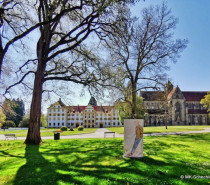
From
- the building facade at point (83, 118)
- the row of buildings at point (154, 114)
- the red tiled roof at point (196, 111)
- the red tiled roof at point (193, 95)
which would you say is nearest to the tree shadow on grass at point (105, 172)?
the row of buildings at point (154, 114)

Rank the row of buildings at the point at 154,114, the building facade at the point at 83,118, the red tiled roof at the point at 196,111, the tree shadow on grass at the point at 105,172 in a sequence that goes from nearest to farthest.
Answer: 1. the tree shadow on grass at the point at 105,172
2. the row of buildings at the point at 154,114
3. the red tiled roof at the point at 196,111
4. the building facade at the point at 83,118

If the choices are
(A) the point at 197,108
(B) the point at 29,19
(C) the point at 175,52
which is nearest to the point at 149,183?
(B) the point at 29,19

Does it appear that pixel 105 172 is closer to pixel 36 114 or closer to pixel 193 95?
pixel 36 114

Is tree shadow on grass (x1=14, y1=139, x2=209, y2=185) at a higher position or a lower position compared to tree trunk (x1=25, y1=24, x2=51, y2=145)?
lower

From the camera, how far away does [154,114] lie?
8212 cm

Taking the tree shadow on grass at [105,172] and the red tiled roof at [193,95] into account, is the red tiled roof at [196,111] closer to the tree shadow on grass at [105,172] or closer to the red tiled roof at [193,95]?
the red tiled roof at [193,95]

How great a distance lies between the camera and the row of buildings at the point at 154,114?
80062mm

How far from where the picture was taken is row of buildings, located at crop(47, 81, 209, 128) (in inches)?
3152

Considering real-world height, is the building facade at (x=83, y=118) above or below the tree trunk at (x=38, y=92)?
below

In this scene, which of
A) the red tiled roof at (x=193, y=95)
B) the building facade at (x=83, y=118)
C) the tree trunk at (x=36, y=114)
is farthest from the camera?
the red tiled roof at (x=193, y=95)

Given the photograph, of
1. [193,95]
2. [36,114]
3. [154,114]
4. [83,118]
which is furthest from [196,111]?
[36,114]

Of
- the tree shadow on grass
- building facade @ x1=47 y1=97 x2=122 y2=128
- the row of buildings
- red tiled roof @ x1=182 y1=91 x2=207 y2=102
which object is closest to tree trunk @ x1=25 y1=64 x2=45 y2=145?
the tree shadow on grass

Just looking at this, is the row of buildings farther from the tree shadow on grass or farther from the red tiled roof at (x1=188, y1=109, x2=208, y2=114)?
the tree shadow on grass

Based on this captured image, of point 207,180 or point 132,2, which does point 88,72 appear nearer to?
point 132,2
